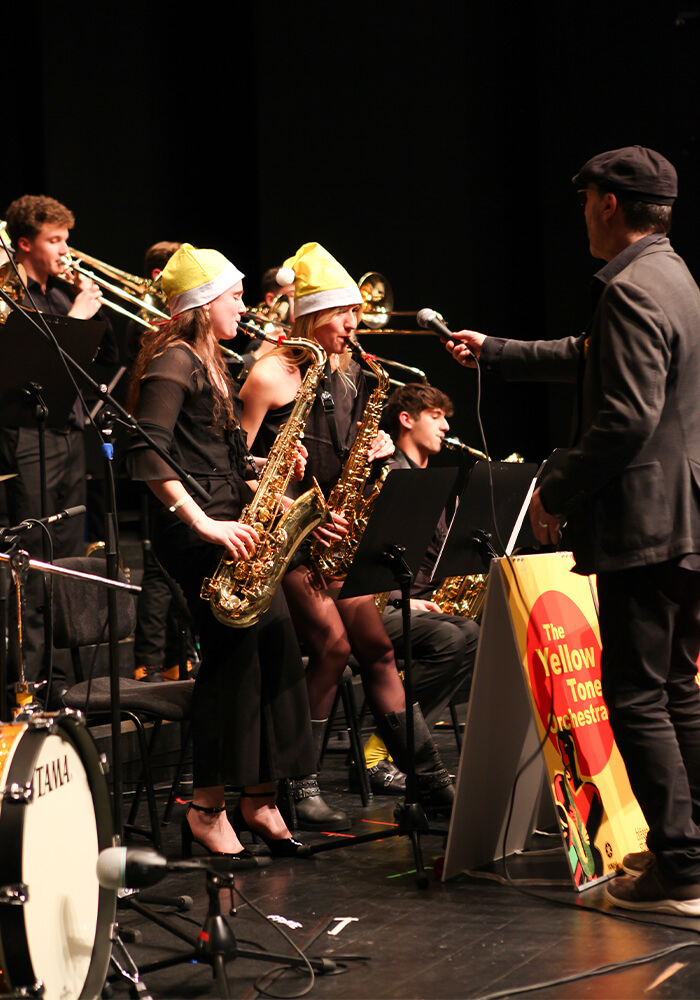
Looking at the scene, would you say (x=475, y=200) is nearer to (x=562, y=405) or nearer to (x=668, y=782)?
(x=562, y=405)

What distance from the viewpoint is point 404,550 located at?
3.57 m

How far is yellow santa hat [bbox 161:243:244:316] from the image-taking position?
11.9 feet

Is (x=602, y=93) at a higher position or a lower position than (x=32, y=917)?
higher

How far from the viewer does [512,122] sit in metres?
7.75

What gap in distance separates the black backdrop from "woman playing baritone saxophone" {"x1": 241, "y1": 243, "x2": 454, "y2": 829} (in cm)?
356

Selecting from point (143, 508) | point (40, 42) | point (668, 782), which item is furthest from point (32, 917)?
point (40, 42)

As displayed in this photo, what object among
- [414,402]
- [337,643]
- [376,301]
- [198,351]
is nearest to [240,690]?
[337,643]

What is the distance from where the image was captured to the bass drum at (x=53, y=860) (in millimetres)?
2076

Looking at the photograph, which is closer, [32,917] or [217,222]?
[32,917]

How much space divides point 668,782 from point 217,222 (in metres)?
6.69

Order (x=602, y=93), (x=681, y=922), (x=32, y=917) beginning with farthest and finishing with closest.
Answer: (x=602, y=93)
(x=681, y=922)
(x=32, y=917)

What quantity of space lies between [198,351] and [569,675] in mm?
1571

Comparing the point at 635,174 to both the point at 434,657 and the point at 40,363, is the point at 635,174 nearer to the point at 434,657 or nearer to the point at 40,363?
the point at 434,657

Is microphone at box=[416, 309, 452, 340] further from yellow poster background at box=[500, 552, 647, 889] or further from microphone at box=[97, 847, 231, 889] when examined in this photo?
microphone at box=[97, 847, 231, 889]
